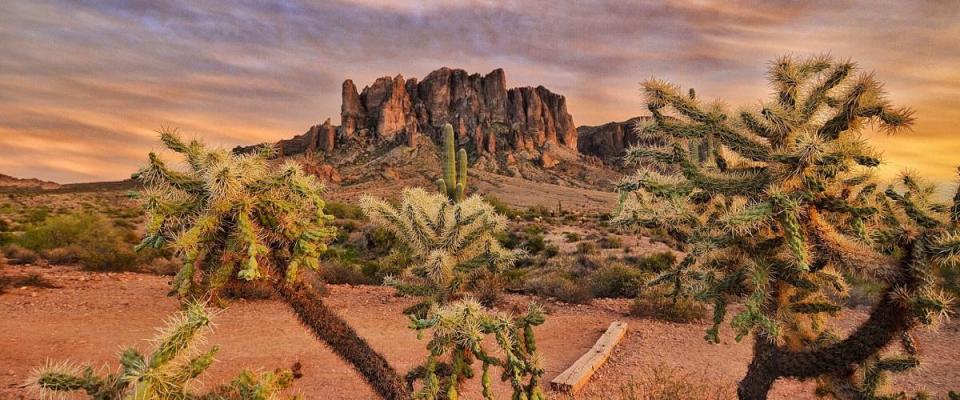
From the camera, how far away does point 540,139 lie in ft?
379

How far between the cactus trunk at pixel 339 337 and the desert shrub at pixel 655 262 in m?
12.3

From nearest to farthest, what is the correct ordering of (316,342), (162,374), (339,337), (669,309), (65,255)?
(162,374) < (339,337) < (316,342) < (669,309) < (65,255)

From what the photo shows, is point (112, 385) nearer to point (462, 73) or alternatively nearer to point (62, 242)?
point (62, 242)

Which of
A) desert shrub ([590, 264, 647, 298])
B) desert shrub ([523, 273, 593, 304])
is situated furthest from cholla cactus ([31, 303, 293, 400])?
desert shrub ([590, 264, 647, 298])

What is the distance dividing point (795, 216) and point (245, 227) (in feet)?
12.1

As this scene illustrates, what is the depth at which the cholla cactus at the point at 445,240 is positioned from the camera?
676 cm

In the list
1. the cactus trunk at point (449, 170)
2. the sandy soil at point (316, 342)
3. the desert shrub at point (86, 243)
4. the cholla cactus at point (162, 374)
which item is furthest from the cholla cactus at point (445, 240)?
the desert shrub at point (86, 243)

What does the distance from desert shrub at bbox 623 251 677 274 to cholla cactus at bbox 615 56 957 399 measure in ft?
34.4

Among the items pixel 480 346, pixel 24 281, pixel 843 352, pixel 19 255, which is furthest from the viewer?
pixel 19 255

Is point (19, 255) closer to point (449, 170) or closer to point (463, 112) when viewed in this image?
point (449, 170)

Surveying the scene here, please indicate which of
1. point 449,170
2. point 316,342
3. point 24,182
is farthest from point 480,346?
point 24,182

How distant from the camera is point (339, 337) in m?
3.75

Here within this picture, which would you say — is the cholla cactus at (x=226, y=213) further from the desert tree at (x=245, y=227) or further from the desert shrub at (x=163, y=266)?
A: the desert shrub at (x=163, y=266)

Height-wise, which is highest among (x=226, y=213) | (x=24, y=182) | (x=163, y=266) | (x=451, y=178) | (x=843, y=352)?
(x=24, y=182)
